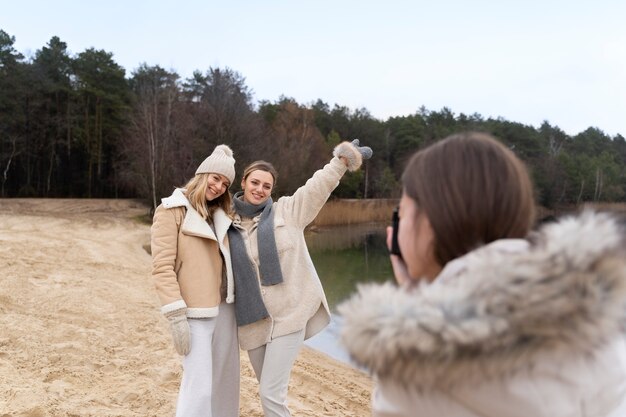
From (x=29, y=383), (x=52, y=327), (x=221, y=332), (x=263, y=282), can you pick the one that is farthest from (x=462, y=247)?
(x=52, y=327)

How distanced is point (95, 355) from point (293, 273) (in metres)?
3.03

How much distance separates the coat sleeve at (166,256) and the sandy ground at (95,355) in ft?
4.67

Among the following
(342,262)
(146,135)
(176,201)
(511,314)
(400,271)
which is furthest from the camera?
(146,135)

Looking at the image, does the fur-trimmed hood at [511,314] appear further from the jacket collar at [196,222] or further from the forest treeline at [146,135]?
the forest treeline at [146,135]

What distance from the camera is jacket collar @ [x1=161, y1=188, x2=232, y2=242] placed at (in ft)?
9.75

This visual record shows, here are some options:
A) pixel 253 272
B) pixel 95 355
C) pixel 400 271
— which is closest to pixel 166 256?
pixel 253 272

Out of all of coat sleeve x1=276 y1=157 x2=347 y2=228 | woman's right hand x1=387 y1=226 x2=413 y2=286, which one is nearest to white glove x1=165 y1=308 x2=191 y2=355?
coat sleeve x1=276 y1=157 x2=347 y2=228

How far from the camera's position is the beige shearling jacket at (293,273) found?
3.05 m

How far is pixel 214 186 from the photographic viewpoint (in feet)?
10.4

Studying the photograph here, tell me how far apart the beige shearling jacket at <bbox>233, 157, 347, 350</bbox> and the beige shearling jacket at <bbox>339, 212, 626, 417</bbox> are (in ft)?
7.11

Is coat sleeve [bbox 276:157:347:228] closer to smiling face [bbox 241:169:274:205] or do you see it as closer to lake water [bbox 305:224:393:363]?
smiling face [bbox 241:169:274:205]

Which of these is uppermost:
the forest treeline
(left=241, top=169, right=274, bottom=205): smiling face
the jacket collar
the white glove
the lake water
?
the forest treeline

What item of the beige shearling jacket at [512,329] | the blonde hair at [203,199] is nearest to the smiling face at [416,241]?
the beige shearling jacket at [512,329]

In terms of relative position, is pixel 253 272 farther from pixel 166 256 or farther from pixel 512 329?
pixel 512 329
